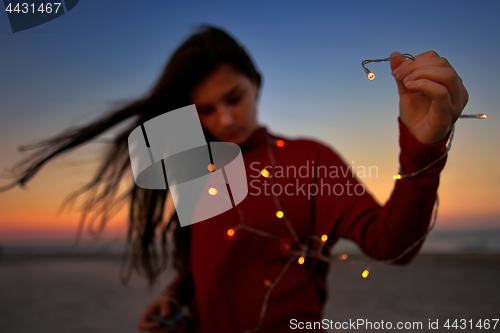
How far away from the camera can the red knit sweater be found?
0.58 metres

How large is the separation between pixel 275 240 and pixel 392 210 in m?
0.24

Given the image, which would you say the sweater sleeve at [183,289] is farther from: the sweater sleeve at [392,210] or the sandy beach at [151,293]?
the sandy beach at [151,293]

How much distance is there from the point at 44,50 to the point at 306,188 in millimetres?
624

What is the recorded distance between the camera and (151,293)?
6.22 ft

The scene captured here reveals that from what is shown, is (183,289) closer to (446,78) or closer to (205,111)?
(205,111)

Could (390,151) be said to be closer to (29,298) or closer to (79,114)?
(79,114)

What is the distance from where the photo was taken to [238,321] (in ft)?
2.02

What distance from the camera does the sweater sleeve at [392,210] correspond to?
1.32 ft

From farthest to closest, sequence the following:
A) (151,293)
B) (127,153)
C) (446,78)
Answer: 1. (151,293)
2. (127,153)
3. (446,78)

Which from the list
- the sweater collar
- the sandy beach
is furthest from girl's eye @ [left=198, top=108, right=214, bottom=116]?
the sandy beach

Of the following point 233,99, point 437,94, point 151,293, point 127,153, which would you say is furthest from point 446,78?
point 151,293

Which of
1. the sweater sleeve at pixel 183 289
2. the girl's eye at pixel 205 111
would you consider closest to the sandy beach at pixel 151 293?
the sweater sleeve at pixel 183 289

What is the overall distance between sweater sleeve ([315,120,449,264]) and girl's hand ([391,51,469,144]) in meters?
0.01

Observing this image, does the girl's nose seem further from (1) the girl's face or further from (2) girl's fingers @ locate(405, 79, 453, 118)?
(2) girl's fingers @ locate(405, 79, 453, 118)
